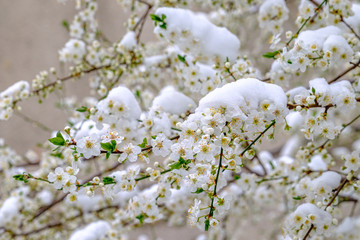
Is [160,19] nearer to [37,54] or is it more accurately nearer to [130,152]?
[130,152]

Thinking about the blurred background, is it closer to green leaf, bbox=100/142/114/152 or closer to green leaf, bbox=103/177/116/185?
green leaf, bbox=103/177/116/185

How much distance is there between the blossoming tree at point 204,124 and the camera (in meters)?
0.82

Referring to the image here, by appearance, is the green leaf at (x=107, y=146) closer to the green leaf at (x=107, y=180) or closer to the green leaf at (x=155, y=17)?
the green leaf at (x=107, y=180)

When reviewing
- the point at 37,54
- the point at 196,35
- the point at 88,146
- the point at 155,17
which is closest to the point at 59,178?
the point at 88,146

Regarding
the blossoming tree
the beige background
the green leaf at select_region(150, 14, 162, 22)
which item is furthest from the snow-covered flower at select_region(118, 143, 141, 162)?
the beige background

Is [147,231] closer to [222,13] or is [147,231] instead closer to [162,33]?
[222,13]

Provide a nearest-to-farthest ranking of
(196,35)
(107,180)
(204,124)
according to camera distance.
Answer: (204,124)
(107,180)
(196,35)

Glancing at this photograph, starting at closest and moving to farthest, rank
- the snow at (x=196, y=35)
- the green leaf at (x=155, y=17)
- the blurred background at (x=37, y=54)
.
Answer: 1. the green leaf at (x=155, y=17)
2. the snow at (x=196, y=35)
3. the blurred background at (x=37, y=54)

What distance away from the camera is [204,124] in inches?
30.3

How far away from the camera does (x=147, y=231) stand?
137 inches

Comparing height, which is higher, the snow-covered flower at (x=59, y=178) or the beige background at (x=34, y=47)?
the beige background at (x=34, y=47)

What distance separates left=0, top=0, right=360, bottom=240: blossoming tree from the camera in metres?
0.82

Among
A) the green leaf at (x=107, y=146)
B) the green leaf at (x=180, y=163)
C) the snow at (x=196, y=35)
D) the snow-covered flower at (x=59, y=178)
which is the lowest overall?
the green leaf at (x=180, y=163)

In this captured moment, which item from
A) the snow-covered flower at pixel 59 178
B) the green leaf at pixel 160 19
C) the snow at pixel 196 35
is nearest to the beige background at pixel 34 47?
the snow at pixel 196 35
